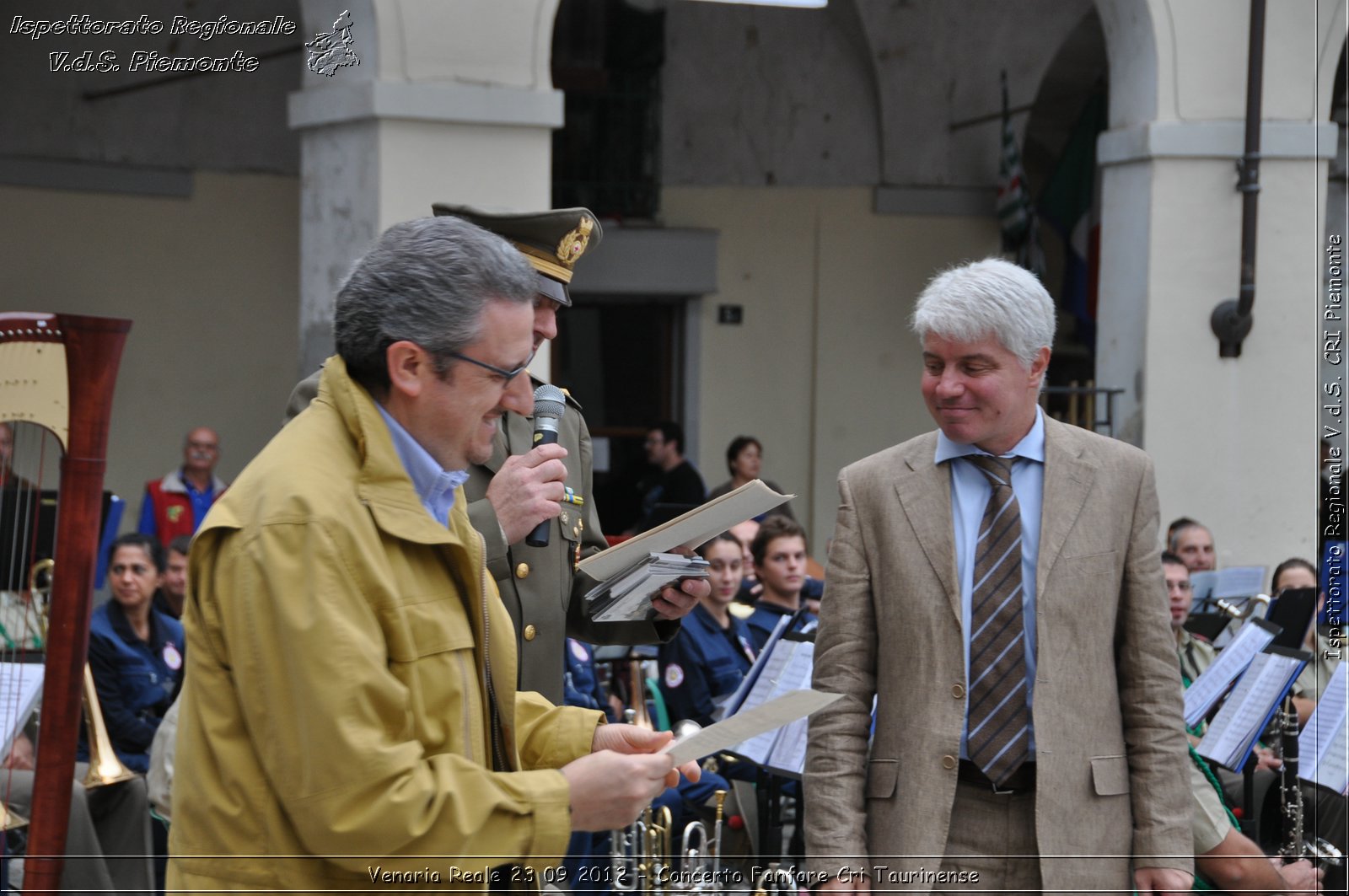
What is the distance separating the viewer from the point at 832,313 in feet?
37.7

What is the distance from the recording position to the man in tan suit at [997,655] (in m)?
2.80

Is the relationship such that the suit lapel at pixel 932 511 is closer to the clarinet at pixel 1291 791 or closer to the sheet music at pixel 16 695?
the clarinet at pixel 1291 791

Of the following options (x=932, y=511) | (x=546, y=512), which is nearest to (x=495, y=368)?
(x=546, y=512)

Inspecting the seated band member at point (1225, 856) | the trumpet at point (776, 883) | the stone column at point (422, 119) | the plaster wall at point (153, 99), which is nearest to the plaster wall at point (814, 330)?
the plaster wall at point (153, 99)

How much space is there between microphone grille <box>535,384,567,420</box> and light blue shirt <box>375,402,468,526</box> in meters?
0.92

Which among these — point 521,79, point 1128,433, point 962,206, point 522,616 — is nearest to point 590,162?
point 962,206

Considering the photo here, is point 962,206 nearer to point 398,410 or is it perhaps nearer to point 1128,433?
point 1128,433

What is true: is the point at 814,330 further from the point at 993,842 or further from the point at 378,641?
the point at 378,641

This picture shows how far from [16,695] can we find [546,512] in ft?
7.40

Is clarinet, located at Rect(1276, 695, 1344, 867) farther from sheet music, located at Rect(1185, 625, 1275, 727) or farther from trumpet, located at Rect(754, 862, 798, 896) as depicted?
trumpet, located at Rect(754, 862, 798, 896)

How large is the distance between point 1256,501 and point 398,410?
7191 millimetres

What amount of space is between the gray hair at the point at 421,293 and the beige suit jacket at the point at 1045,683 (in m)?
1.19

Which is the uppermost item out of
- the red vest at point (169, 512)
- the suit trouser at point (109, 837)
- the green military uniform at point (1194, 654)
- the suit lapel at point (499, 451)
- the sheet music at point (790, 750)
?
the suit lapel at point (499, 451)

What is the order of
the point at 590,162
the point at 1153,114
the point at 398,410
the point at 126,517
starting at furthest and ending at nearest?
the point at 590,162 → the point at 126,517 → the point at 1153,114 → the point at 398,410
